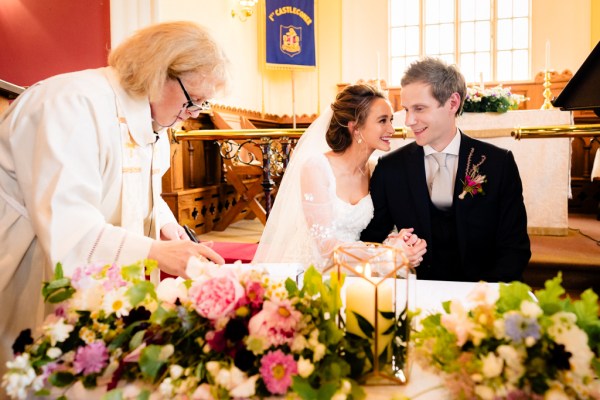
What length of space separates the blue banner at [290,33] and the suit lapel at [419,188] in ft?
27.2

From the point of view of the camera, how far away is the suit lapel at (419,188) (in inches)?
101

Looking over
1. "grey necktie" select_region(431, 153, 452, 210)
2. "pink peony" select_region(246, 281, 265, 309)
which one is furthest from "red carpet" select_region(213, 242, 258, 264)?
"pink peony" select_region(246, 281, 265, 309)

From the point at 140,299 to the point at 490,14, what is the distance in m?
11.1

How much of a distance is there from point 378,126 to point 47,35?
274cm

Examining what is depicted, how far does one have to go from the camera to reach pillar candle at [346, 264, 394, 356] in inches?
39.2

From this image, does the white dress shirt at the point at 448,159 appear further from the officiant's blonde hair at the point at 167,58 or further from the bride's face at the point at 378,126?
the officiant's blonde hair at the point at 167,58

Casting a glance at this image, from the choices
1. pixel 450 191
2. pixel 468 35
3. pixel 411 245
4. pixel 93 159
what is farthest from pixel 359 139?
pixel 468 35

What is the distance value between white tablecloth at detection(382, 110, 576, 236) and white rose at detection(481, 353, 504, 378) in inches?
155

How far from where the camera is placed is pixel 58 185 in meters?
1.59

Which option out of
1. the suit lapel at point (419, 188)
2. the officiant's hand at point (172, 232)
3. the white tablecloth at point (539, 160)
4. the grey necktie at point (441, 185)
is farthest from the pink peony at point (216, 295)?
the white tablecloth at point (539, 160)

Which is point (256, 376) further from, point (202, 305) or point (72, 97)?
point (72, 97)

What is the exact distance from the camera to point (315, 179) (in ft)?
9.71

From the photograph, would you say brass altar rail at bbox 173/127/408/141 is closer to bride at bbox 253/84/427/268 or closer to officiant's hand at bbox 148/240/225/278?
bride at bbox 253/84/427/268

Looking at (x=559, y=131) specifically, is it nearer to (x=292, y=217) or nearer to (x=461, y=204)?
(x=461, y=204)
